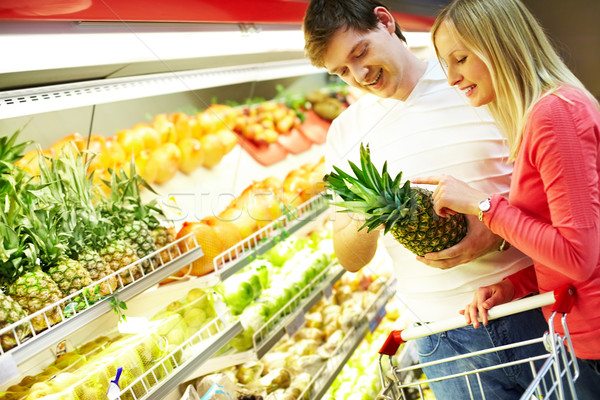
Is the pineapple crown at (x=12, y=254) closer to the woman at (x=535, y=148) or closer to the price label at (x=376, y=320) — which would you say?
the woman at (x=535, y=148)

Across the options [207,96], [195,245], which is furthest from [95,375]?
[207,96]

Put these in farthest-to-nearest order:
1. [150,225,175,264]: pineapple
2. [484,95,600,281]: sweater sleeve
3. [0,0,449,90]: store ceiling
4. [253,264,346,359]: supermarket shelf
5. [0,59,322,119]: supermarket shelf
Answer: [253,264,346,359]: supermarket shelf
[150,225,175,264]: pineapple
[0,59,322,119]: supermarket shelf
[0,0,449,90]: store ceiling
[484,95,600,281]: sweater sleeve

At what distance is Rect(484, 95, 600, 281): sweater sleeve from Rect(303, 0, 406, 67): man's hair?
0.59m

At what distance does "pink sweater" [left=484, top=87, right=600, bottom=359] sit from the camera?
4.28 ft

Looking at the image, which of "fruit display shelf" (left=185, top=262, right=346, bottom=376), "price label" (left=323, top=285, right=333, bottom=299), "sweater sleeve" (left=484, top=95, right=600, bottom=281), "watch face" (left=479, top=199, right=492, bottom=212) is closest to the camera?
"sweater sleeve" (left=484, top=95, right=600, bottom=281)

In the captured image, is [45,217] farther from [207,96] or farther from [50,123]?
[207,96]

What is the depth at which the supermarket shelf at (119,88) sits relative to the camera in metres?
1.87

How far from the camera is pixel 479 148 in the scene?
178cm

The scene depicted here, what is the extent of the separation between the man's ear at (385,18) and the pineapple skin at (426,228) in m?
0.52

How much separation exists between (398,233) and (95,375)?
0.97m

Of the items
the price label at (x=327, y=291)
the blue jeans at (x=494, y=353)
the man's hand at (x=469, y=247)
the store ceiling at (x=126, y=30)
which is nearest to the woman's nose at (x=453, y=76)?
the store ceiling at (x=126, y=30)

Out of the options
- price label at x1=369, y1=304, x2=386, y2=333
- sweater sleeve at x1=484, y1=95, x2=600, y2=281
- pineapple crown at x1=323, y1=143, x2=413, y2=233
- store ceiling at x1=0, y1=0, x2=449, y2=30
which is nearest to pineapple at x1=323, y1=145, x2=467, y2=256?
pineapple crown at x1=323, y1=143, x2=413, y2=233

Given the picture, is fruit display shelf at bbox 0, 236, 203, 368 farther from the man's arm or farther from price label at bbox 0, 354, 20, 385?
the man's arm

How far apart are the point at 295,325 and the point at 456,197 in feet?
4.19
